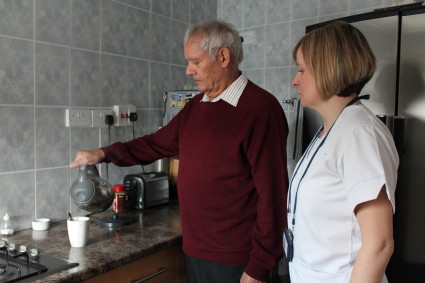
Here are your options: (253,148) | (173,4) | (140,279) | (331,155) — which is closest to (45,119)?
(140,279)

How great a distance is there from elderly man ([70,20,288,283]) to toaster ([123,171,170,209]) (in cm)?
59

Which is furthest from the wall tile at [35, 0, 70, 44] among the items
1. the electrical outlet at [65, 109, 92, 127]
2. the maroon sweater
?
the maroon sweater

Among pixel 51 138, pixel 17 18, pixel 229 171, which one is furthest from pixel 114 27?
pixel 229 171

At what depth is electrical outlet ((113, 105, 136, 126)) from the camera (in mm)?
2160

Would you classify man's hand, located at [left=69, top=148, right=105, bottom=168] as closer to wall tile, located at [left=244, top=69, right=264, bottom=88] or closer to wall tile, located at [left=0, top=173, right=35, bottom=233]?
wall tile, located at [left=0, top=173, right=35, bottom=233]

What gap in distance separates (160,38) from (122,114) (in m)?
0.58

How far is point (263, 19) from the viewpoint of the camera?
279 cm

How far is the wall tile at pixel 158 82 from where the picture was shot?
2414 mm

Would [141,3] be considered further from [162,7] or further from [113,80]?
[113,80]

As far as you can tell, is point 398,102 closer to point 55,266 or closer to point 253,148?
point 253,148

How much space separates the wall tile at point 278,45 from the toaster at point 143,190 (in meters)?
1.15

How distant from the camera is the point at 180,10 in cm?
261

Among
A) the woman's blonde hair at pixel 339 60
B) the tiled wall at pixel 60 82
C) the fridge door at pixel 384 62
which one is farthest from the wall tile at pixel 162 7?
the woman's blonde hair at pixel 339 60

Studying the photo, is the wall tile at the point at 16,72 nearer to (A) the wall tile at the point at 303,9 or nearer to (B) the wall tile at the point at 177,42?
(B) the wall tile at the point at 177,42
